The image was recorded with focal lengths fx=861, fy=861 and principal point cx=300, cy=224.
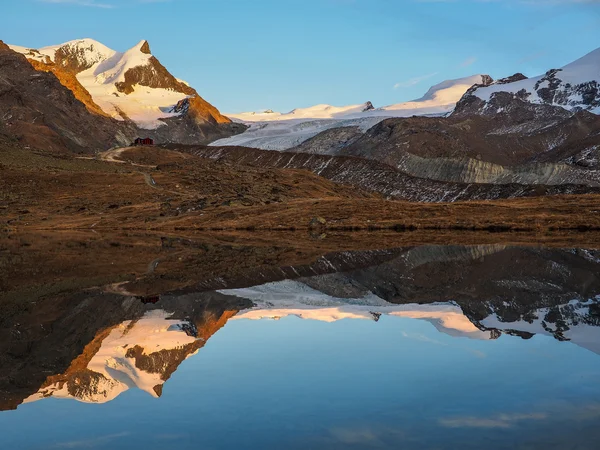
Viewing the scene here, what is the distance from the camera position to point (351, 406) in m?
13.6

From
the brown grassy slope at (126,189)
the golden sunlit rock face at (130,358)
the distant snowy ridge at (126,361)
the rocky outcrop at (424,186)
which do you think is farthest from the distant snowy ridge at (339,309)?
the rocky outcrop at (424,186)

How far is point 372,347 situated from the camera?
755 inches

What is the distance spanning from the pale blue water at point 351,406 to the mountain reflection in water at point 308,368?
0.13 feet

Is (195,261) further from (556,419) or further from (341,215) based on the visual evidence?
(341,215)

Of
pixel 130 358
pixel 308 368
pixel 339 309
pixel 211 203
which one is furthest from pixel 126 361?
pixel 211 203

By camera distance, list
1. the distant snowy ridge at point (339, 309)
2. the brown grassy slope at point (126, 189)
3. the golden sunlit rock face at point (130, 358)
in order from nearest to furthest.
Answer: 1. the golden sunlit rock face at point (130, 358)
2. the distant snowy ridge at point (339, 309)
3. the brown grassy slope at point (126, 189)

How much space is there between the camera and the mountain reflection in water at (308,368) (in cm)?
1248

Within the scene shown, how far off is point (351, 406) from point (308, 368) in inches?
126

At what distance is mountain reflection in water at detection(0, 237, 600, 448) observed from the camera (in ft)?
40.9

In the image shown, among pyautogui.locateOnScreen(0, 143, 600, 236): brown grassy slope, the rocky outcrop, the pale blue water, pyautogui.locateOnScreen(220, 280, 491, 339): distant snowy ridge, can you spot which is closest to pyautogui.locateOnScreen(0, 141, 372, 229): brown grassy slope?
pyautogui.locateOnScreen(0, 143, 600, 236): brown grassy slope

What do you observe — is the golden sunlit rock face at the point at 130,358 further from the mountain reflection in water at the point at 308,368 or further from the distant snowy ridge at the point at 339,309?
the distant snowy ridge at the point at 339,309

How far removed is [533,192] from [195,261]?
399ft

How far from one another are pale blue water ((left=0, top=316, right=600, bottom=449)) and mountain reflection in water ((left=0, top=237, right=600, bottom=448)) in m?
0.04

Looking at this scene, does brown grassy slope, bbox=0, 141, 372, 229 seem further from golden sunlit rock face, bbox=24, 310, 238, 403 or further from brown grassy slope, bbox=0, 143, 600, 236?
golden sunlit rock face, bbox=24, 310, 238, 403
